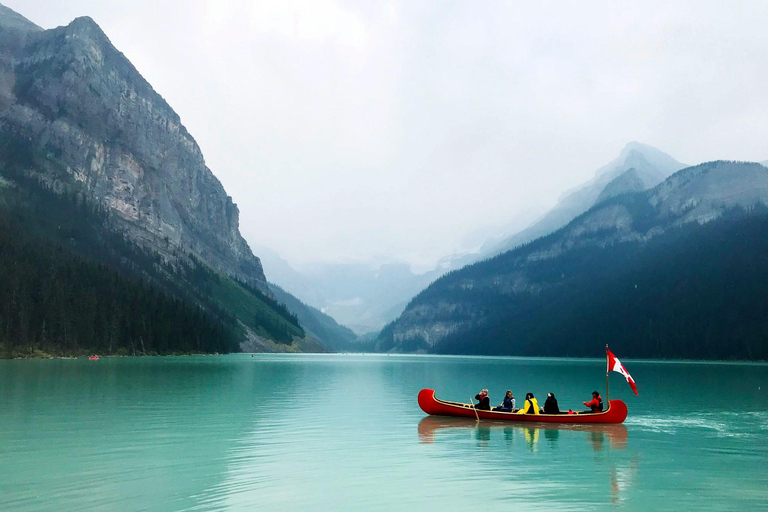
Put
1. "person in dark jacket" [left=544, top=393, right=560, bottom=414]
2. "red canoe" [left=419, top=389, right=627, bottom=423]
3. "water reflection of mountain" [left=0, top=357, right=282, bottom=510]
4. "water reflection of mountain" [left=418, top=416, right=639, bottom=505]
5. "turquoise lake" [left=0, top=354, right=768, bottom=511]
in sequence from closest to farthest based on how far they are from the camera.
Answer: "water reflection of mountain" [left=0, top=357, right=282, bottom=510] → "turquoise lake" [left=0, top=354, right=768, bottom=511] → "water reflection of mountain" [left=418, top=416, right=639, bottom=505] → "red canoe" [left=419, top=389, right=627, bottom=423] → "person in dark jacket" [left=544, top=393, right=560, bottom=414]

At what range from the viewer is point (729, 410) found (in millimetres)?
61938

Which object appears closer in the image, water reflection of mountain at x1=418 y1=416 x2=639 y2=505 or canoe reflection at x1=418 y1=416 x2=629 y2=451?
water reflection of mountain at x1=418 y1=416 x2=639 y2=505

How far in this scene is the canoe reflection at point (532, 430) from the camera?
41438 mm

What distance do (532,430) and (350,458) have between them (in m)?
18.5

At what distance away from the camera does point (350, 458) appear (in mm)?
34094

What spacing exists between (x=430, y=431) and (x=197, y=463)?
19222 mm

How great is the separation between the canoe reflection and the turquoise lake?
0.71 feet

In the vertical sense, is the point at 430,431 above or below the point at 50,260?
below

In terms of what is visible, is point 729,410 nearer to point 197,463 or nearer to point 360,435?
point 360,435

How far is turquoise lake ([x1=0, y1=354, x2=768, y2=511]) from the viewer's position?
24875 millimetres

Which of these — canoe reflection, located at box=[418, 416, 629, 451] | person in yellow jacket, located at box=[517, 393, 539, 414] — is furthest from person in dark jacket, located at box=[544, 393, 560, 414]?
canoe reflection, located at box=[418, 416, 629, 451]

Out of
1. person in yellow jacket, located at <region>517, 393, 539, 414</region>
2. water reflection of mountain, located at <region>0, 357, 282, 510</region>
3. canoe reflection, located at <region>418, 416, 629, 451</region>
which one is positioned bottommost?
canoe reflection, located at <region>418, 416, 629, 451</region>

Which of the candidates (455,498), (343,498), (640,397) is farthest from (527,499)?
(640,397)

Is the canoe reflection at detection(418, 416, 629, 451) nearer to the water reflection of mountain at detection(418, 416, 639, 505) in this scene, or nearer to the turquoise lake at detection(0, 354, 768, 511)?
the water reflection of mountain at detection(418, 416, 639, 505)
